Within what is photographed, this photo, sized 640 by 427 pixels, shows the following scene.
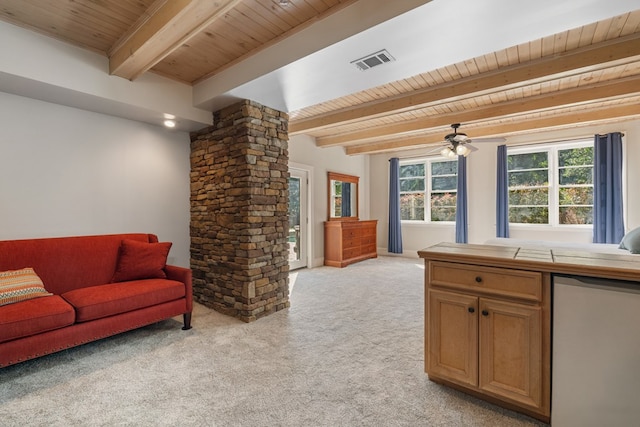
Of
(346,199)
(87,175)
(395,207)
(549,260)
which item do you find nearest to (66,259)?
(87,175)

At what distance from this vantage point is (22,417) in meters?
1.79

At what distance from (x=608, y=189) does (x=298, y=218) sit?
216 inches

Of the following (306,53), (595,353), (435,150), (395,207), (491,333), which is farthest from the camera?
(395,207)

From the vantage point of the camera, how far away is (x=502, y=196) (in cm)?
616

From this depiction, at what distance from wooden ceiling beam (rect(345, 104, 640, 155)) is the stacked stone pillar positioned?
11.3 feet

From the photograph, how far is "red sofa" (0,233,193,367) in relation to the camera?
2.20 m

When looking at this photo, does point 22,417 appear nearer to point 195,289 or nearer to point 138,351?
point 138,351

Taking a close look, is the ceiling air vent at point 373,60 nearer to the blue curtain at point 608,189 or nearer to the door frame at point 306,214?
the door frame at point 306,214

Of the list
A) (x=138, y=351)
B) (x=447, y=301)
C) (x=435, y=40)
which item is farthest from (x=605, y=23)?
(x=138, y=351)

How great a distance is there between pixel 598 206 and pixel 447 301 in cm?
527

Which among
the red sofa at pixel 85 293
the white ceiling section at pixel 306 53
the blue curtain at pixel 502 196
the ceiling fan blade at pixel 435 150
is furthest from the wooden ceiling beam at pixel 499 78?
the blue curtain at pixel 502 196

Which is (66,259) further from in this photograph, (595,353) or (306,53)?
(595,353)

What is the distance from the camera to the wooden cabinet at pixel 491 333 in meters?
1.67

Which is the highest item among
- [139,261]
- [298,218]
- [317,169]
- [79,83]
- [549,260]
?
[79,83]
